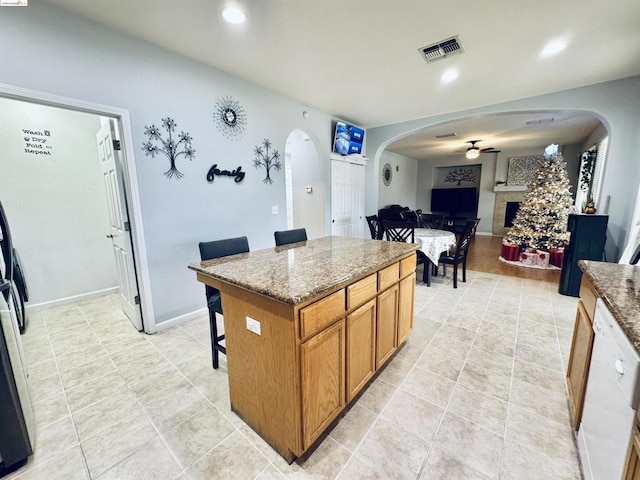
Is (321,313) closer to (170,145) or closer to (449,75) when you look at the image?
(170,145)

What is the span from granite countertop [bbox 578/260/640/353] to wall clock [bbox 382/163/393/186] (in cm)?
681

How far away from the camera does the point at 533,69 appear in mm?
2863

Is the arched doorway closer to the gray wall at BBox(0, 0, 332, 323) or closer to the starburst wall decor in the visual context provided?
the gray wall at BBox(0, 0, 332, 323)

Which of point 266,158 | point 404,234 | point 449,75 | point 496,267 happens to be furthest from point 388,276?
point 496,267

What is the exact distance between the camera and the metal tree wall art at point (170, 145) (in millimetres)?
2426

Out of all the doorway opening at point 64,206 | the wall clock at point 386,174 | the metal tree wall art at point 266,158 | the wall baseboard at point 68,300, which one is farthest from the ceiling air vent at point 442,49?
the wall clock at point 386,174

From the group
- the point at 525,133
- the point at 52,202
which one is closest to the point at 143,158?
the point at 52,202

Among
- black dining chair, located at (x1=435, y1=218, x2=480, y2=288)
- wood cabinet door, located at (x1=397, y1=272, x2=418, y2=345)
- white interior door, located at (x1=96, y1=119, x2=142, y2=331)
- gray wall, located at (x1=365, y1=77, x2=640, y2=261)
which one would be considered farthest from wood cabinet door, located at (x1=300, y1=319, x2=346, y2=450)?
gray wall, located at (x1=365, y1=77, x2=640, y2=261)

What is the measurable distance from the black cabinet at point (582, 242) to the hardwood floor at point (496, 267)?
2.12ft

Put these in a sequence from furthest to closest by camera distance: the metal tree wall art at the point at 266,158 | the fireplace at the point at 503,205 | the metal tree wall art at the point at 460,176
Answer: the metal tree wall art at the point at 460,176 → the fireplace at the point at 503,205 → the metal tree wall art at the point at 266,158

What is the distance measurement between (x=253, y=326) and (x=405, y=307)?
1.34 m

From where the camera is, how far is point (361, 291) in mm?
1568

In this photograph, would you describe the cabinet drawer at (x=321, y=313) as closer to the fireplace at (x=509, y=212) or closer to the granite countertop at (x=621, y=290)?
the granite countertop at (x=621, y=290)

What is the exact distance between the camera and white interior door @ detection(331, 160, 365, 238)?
460 centimetres
